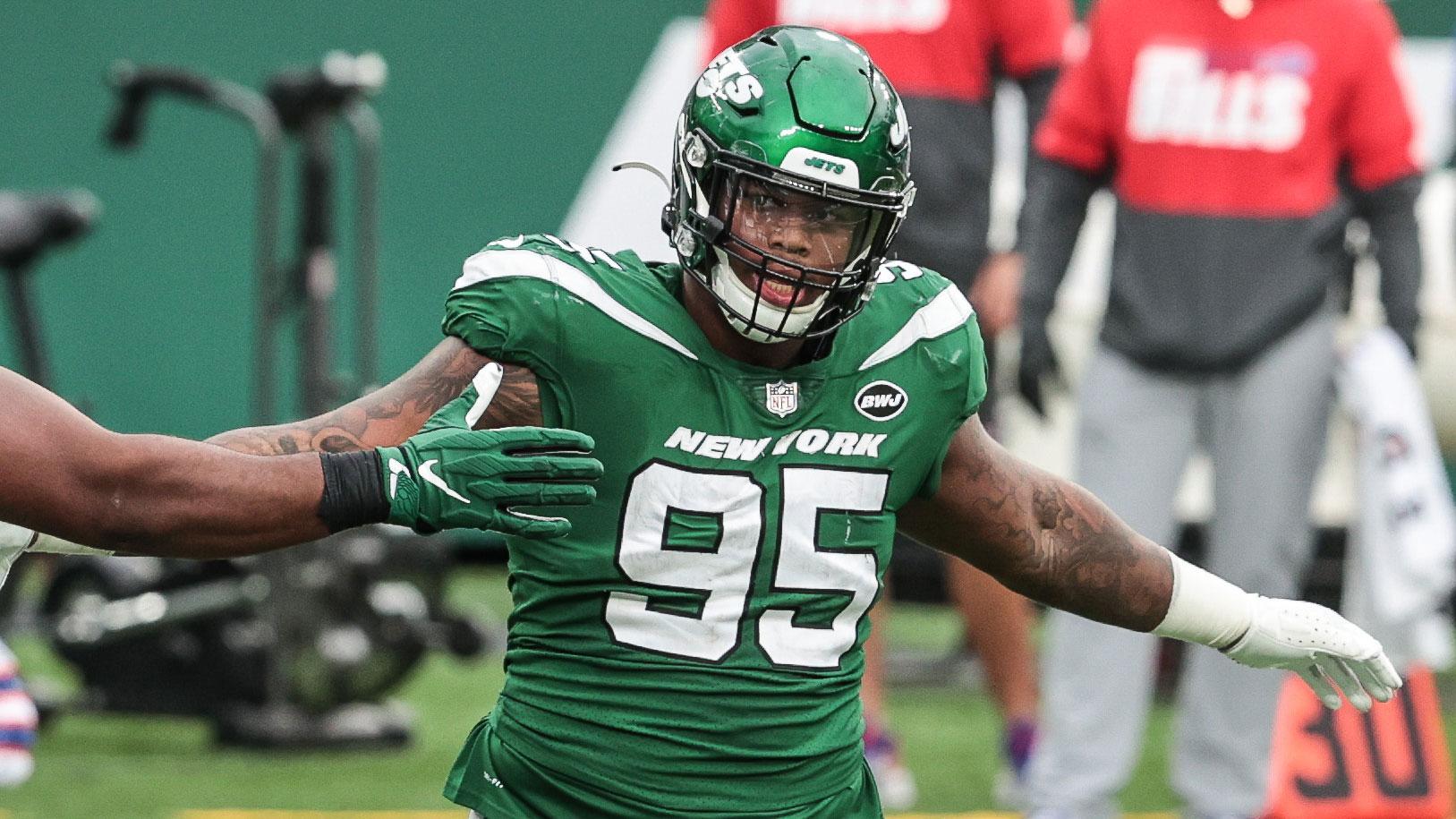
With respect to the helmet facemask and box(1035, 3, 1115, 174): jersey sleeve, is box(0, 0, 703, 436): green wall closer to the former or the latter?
box(1035, 3, 1115, 174): jersey sleeve

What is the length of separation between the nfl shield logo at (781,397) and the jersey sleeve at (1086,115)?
222 cm

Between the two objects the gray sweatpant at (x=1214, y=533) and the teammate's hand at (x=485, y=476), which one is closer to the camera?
the teammate's hand at (x=485, y=476)

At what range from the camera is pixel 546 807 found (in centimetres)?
254

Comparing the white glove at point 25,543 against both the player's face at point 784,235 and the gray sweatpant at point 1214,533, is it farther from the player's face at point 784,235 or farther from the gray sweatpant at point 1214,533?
the gray sweatpant at point 1214,533

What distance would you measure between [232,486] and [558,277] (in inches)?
20.1

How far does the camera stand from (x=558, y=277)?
8.36ft

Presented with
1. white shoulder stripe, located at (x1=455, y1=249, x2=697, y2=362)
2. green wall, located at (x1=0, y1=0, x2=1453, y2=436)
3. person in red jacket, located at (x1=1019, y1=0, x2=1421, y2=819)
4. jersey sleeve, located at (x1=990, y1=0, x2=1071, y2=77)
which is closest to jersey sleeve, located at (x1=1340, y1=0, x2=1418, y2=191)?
person in red jacket, located at (x1=1019, y1=0, x2=1421, y2=819)

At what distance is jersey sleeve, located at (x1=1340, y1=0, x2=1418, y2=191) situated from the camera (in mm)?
4562

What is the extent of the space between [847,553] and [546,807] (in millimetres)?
456

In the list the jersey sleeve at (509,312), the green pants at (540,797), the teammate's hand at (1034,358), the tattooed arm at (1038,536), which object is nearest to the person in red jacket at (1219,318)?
the teammate's hand at (1034,358)

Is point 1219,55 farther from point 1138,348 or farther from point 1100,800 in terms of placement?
point 1100,800

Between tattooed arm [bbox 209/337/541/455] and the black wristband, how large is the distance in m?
0.23

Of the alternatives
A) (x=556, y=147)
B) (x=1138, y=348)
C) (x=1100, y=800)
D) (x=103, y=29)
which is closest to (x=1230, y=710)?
(x=1100, y=800)

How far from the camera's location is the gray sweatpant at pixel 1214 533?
14.6 ft
